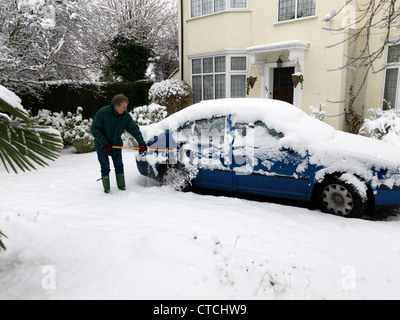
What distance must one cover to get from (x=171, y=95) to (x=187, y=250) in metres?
11.0

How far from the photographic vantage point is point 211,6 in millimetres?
13336

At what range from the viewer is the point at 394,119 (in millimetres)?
7844

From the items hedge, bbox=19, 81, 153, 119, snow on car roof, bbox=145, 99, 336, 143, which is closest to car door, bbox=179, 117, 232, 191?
snow on car roof, bbox=145, 99, 336, 143

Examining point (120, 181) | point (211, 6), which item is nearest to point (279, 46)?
point (211, 6)

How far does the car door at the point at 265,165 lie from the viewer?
5027mm

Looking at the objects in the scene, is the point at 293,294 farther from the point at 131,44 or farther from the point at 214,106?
the point at 131,44

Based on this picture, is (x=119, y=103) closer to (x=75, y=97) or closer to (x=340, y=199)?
(x=340, y=199)

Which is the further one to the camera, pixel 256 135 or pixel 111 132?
pixel 111 132

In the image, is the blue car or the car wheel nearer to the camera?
the blue car

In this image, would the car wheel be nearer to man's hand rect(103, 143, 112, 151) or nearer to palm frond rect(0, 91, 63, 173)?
man's hand rect(103, 143, 112, 151)

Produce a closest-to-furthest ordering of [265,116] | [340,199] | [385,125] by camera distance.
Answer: [340,199] → [265,116] → [385,125]

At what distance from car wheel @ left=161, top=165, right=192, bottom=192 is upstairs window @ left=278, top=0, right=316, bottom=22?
830cm

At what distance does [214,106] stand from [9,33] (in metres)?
6.34

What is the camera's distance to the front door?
40.4 feet
